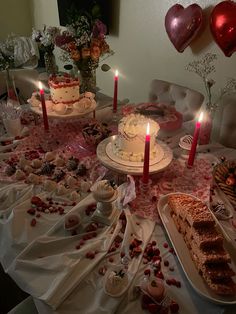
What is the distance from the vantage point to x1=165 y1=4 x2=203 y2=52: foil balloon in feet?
6.40

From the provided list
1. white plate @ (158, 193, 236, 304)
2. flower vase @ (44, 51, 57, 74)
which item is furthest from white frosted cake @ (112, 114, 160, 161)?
flower vase @ (44, 51, 57, 74)

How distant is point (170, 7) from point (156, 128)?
1445 millimetres

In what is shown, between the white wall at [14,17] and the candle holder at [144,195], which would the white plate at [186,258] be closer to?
the candle holder at [144,195]

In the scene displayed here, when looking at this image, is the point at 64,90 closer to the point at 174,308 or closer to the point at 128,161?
the point at 128,161

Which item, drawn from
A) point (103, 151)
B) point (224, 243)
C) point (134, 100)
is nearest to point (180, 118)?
point (103, 151)

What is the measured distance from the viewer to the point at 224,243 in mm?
902

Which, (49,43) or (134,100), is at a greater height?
(49,43)

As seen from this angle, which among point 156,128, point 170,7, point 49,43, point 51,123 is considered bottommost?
point 51,123

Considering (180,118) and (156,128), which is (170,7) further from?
(156,128)

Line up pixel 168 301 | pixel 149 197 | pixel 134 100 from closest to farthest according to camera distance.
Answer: pixel 168 301, pixel 149 197, pixel 134 100

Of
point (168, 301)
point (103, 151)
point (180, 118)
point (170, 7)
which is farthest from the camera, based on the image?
point (170, 7)

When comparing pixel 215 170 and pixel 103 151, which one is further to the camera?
pixel 103 151

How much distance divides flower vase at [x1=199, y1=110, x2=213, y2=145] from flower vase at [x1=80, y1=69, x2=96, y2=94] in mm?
768

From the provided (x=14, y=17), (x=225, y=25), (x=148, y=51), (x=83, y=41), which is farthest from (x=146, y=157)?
(x=14, y=17)
